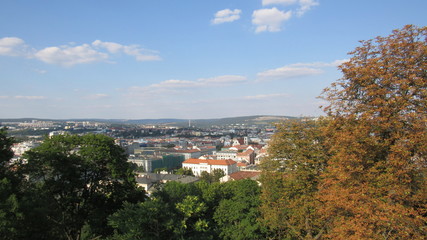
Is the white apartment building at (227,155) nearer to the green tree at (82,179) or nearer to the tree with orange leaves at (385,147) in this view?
the green tree at (82,179)

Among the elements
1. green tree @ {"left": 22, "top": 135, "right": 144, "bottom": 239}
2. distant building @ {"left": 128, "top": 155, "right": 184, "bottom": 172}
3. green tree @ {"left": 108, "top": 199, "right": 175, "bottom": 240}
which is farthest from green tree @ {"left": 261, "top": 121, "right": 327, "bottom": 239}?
distant building @ {"left": 128, "top": 155, "right": 184, "bottom": 172}

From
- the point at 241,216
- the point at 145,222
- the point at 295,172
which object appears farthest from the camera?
the point at 241,216

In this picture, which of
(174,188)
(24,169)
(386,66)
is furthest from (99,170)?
(386,66)

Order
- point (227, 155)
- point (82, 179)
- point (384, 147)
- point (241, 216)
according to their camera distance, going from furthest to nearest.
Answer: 1. point (227, 155)
2. point (241, 216)
3. point (82, 179)
4. point (384, 147)

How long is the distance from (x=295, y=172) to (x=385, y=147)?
5144 millimetres

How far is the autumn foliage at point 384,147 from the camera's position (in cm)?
759

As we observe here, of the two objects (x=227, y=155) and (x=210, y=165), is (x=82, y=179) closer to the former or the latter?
(x=210, y=165)

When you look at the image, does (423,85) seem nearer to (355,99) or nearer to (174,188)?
(355,99)

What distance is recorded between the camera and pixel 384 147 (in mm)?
8516

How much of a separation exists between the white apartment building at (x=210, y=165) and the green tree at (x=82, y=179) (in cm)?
6490

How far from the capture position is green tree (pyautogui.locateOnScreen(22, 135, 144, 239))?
15.2 metres

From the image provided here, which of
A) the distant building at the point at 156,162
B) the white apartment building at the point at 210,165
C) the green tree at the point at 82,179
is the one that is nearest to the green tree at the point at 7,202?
the green tree at the point at 82,179

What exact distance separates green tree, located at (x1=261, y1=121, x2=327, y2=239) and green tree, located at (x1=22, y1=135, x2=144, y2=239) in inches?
306

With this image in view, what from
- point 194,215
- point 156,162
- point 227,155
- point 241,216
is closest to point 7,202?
point 194,215
